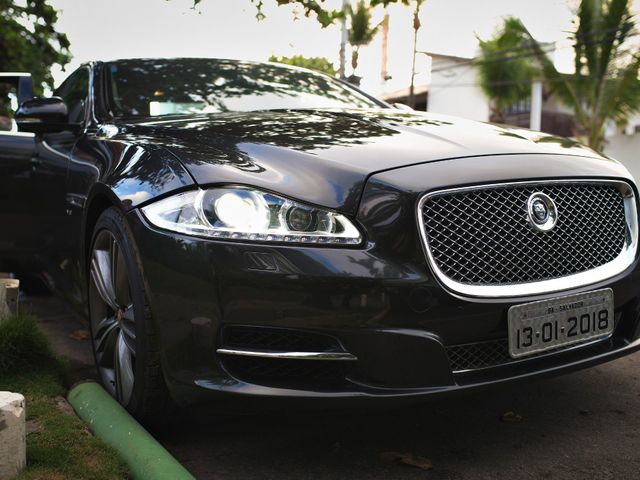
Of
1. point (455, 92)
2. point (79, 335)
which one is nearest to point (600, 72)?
point (455, 92)

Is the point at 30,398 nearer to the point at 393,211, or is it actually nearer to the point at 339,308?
the point at 339,308

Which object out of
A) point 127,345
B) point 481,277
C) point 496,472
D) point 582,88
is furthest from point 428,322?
point 582,88

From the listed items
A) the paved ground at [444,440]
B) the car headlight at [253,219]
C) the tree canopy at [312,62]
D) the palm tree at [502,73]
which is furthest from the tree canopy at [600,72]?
the tree canopy at [312,62]

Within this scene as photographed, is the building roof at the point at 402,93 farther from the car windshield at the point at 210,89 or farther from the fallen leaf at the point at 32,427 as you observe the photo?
the fallen leaf at the point at 32,427

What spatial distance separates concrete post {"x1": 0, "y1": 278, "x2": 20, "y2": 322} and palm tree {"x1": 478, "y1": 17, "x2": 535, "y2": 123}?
20869 mm

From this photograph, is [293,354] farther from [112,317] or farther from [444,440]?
[112,317]

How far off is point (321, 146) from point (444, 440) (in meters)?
1.13

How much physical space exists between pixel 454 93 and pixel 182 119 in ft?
101

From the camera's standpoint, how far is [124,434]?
2.58 m

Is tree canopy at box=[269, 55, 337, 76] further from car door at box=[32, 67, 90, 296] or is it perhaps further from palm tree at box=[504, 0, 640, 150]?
car door at box=[32, 67, 90, 296]

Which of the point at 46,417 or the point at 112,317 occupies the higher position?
the point at 112,317

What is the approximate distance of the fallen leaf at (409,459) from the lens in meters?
2.59

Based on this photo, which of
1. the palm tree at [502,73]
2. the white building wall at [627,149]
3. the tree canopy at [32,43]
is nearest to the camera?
the tree canopy at [32,43]

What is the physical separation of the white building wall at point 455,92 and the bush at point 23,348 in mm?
28687
